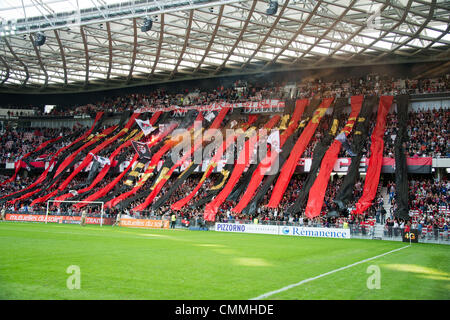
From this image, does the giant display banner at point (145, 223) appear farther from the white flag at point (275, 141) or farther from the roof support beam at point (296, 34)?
the roof support beam at point (296, 34)

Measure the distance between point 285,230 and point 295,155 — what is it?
1077 centimetres

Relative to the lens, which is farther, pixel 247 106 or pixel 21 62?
pixel 21 62

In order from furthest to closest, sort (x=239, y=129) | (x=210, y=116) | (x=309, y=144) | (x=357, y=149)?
(x=210, y=116) → (x=239, y=129) → (x=309, y=144) → (x=357, y=149)

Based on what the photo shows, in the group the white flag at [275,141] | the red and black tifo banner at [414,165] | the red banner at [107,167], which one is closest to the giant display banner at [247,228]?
the white flag at [275,141]

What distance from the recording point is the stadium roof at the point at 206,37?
39.1m

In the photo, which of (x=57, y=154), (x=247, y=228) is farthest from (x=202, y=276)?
(x=57, y=154)

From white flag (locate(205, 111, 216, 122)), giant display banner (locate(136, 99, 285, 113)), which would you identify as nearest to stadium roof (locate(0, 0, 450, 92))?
giant display banner (locate(136, 99, 285, 113))

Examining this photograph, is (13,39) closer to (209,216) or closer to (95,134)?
(95,134)

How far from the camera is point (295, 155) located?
1668 inches

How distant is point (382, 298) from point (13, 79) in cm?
6944

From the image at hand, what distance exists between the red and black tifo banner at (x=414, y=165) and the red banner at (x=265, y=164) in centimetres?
1037

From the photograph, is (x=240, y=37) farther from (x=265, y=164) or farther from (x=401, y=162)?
(x=401, y=162)

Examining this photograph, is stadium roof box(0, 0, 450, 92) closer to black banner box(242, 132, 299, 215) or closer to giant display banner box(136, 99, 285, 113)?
giant display banner box(136, 99, 285, 113)
